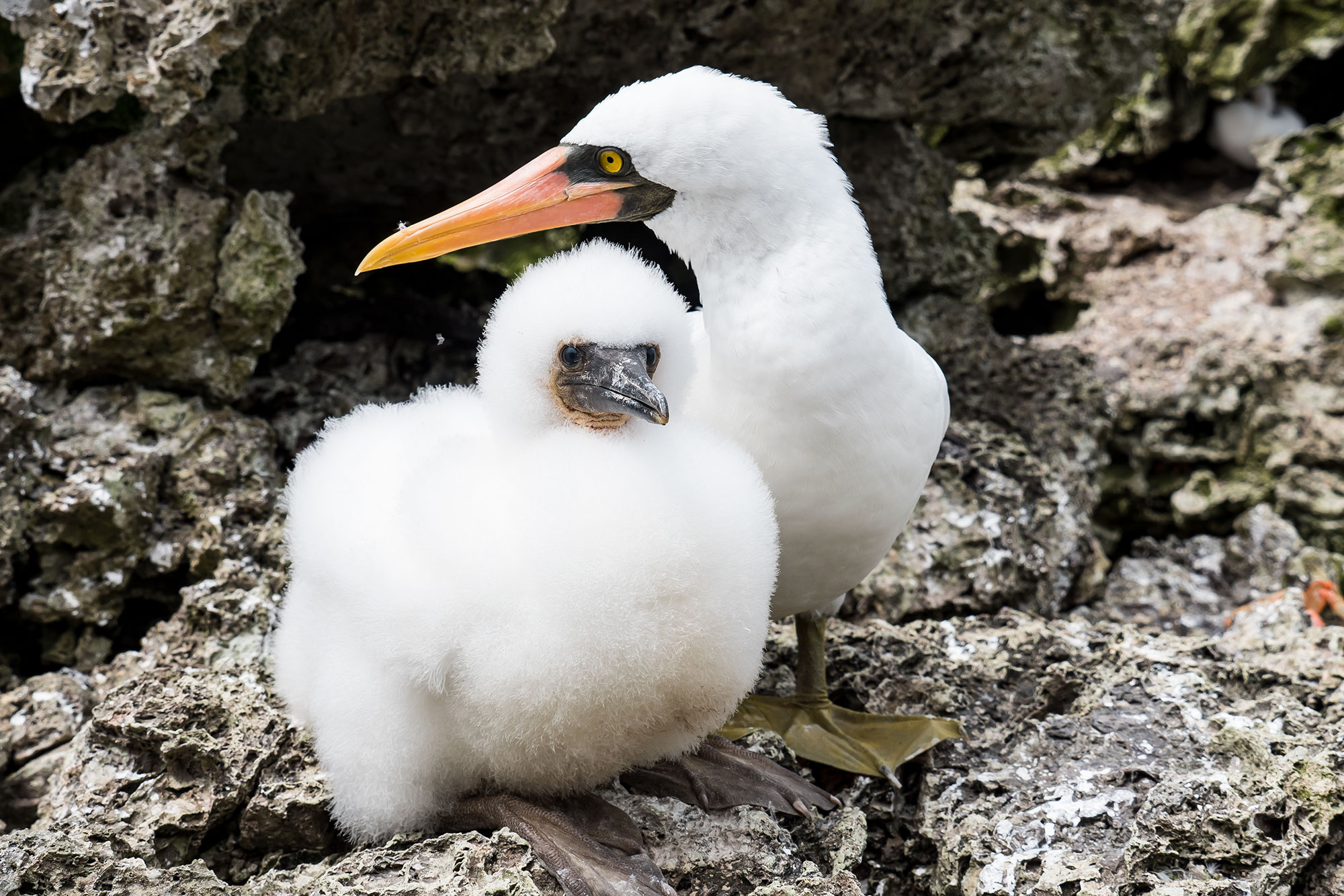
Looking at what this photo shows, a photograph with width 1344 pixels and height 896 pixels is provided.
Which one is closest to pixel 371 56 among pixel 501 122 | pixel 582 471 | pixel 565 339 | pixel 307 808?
pixel 501 122

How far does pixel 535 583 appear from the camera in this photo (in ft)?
6.73

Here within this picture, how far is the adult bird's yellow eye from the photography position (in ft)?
8.32

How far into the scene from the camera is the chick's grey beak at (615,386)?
2127 millimetres

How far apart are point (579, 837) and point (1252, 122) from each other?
19.9 ft

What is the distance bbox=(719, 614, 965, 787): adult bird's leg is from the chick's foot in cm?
15

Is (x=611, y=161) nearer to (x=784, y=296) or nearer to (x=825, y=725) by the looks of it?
(x=784, y=296)

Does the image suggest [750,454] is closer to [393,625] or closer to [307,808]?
[393,625]

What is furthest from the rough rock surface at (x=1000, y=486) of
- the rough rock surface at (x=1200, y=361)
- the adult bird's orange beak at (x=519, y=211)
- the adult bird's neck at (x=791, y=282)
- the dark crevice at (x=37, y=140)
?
the dark crevice at (x=37, y=140)

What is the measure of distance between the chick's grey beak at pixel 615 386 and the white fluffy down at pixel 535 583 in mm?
36

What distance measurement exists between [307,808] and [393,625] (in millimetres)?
→ 609

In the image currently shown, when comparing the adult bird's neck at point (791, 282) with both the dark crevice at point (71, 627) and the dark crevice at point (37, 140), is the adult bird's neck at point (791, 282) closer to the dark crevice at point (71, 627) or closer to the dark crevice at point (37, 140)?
the dark crevice at point (71, 627)

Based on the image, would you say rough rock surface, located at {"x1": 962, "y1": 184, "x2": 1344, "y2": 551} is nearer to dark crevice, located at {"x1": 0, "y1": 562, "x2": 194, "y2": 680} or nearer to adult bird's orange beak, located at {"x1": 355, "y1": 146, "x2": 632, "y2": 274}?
adult bird's orange beak, located at {"x1": 355, "y1": 146, "x2": 632, "y2": 274}

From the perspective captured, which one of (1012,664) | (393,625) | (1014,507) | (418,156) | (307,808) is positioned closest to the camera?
(393,625)

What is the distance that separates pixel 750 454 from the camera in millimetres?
2566
